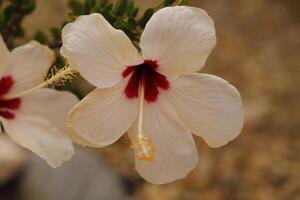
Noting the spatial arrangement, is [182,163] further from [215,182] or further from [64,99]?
[215,182]

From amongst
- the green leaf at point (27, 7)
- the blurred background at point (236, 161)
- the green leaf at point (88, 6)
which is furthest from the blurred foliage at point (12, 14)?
the blurred background at point (236, 161)

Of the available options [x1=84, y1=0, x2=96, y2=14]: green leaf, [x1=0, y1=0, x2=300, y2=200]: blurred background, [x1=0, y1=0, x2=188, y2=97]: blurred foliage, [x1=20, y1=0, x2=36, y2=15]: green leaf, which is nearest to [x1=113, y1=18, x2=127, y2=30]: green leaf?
[x1=0, y1=0, x2=188, y2=97]: blurred foliage

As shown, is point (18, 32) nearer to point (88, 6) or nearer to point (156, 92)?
point (88, 6)

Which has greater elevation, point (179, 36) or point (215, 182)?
point (179, 36)

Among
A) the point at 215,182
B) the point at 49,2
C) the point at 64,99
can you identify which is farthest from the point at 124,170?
the point at 64,99

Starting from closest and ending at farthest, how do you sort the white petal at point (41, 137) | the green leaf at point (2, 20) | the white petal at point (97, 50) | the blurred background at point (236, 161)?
the white petal at point (97, 50) → the white petal at point (41, 137) → the green leaf at point (2, 20) → the blurred background at point (236, 161)

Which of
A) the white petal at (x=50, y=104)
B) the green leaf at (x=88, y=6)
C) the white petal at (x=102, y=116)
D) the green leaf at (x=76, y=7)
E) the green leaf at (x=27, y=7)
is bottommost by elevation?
the white petal at (x=50, y=104)

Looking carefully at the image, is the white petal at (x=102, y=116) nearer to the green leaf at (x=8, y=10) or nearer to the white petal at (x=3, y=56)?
the white petal at (x=3, y=56)
